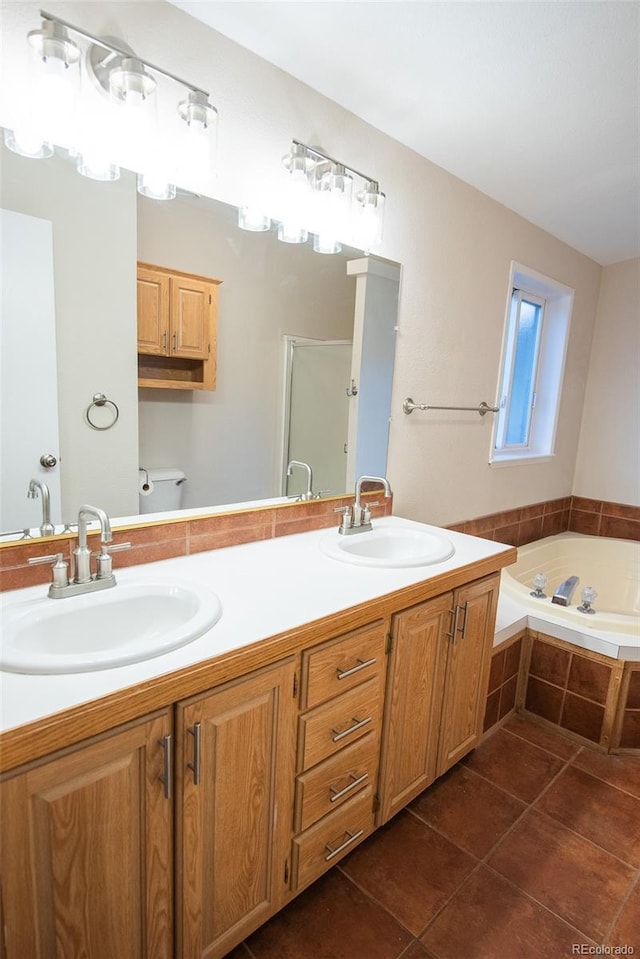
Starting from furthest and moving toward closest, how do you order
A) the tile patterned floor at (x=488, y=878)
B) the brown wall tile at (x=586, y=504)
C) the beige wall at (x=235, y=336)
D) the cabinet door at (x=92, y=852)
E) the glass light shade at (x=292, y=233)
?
the brown wall tile at (x=586, y=504) < the glass light shade at (x=292, y=233) < the beige wall at (x=235, y=336) < the tile patterned floor at (x=488, y=878) < the cabinet door at (x=92, y=852)

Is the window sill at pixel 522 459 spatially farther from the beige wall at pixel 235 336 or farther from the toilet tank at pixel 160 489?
the toilet tank at pixel 160 489

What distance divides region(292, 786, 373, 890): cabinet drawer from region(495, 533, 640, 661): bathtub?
877 mm

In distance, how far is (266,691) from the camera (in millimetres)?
1003

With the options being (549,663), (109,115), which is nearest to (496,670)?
(549,663)

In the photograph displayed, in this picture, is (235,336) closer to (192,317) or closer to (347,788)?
(192,317)

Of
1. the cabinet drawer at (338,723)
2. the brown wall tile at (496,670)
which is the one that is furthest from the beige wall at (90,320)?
the brown wall tile at (496,670)

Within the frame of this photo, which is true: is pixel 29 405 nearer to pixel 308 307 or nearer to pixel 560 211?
pixel 308 307

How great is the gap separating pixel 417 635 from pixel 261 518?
1.98ft

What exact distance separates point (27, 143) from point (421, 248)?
55.7 inches

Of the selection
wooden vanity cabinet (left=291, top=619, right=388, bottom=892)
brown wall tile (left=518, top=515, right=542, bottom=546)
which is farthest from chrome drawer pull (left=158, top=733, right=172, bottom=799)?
brown wall tile (left=518, top=515, right=542, bottom=546)

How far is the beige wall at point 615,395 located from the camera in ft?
10.3

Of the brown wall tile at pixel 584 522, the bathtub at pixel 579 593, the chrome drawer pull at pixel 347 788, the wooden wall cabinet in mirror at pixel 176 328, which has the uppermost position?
the wooden wall cabinet in mirror at pixel 176 328

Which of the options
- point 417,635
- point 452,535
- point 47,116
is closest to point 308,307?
point 47,116

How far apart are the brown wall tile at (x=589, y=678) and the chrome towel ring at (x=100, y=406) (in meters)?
1.94
